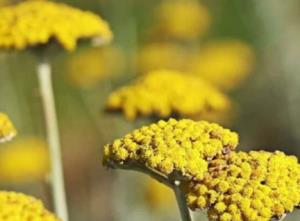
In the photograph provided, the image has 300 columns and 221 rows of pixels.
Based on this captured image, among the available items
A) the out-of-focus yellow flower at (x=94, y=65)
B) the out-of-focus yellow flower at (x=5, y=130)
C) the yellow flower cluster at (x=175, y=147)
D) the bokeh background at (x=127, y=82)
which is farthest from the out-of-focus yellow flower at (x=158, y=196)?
the yellow flower cluster at (x=175, y=147)

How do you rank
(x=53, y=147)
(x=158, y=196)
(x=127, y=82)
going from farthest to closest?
(x=127, y=82) → (x=158, y=196) → (x=53, y=147)

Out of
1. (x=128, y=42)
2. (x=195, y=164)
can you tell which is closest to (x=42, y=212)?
(x=195, y=164)

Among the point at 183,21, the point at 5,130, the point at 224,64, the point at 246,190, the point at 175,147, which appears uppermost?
the point at 183,21

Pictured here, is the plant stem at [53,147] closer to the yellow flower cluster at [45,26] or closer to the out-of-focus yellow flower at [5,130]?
the yellow flower cluster at [45,26]

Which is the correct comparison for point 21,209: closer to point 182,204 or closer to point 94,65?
point 182,204

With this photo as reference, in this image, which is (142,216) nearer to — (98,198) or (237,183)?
(98,198)

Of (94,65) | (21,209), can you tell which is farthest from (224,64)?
(21,209)

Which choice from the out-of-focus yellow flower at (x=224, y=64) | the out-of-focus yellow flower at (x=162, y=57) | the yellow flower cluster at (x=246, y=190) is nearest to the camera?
the yellow flower cluster at (x=246, y=190)
